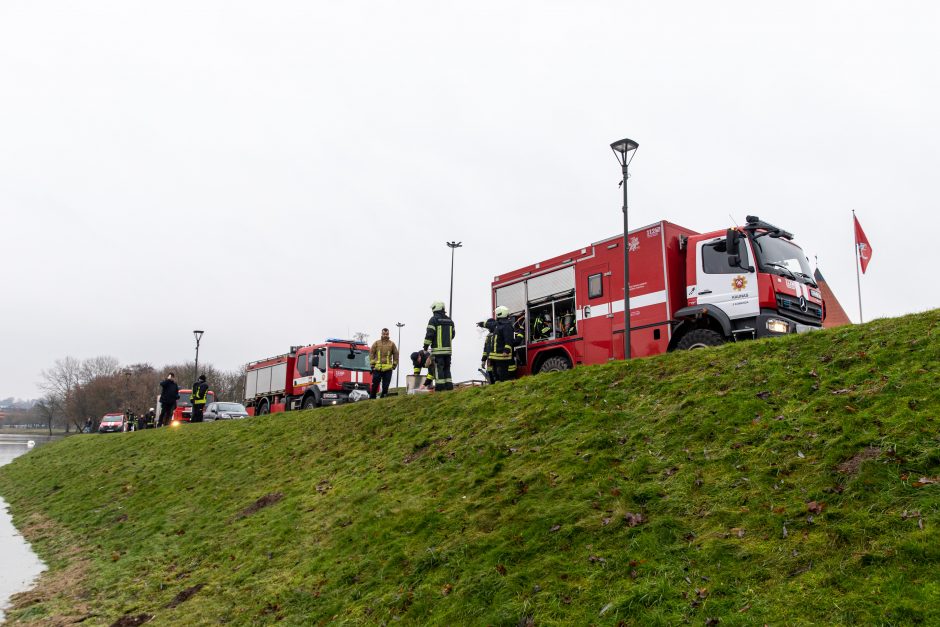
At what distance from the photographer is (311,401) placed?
21.1m

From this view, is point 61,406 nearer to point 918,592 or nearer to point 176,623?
point 176,623

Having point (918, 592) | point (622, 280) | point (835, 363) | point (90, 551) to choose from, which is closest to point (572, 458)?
point (835, 363)

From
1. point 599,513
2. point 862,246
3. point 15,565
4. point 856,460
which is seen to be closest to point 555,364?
point 599,513

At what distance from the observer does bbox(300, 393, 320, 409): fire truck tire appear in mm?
20669

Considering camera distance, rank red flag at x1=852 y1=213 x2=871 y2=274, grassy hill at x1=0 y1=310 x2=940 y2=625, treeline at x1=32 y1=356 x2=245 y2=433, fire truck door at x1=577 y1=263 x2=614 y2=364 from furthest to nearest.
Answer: treeline at x1=32 y1=356 x2=245 y2=433 → red flag at x1=852 y1=213 x2=871 y2=274 → fire truck door at x1=577 y1=263 x2=614 y2=364 → grassy hill at x1=0 y1=310 x2=940 y2=625

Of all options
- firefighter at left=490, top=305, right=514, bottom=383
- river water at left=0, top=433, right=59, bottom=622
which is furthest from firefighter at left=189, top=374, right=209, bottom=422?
firefighter at left=490, top=305, right=514, bottom=383

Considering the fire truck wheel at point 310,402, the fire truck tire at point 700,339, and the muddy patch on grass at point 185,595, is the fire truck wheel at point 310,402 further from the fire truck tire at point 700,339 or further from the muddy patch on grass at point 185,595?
the fire truck tire at point 700,339

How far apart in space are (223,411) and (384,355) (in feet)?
50.7

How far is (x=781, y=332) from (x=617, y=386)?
127 inches

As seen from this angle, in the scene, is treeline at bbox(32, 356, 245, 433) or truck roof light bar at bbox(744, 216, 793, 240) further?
treeline at bbox(32, 356, 245, 433)

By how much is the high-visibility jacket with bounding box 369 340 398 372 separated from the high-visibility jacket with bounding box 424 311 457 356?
2456 millimetres

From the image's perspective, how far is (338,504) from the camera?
8.52 m

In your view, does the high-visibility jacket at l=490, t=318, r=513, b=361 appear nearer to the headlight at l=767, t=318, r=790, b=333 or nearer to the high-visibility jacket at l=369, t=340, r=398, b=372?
the high-visibility jacket at l=369, t=340, r=398, b=372

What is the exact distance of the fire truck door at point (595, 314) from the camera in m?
12.4
